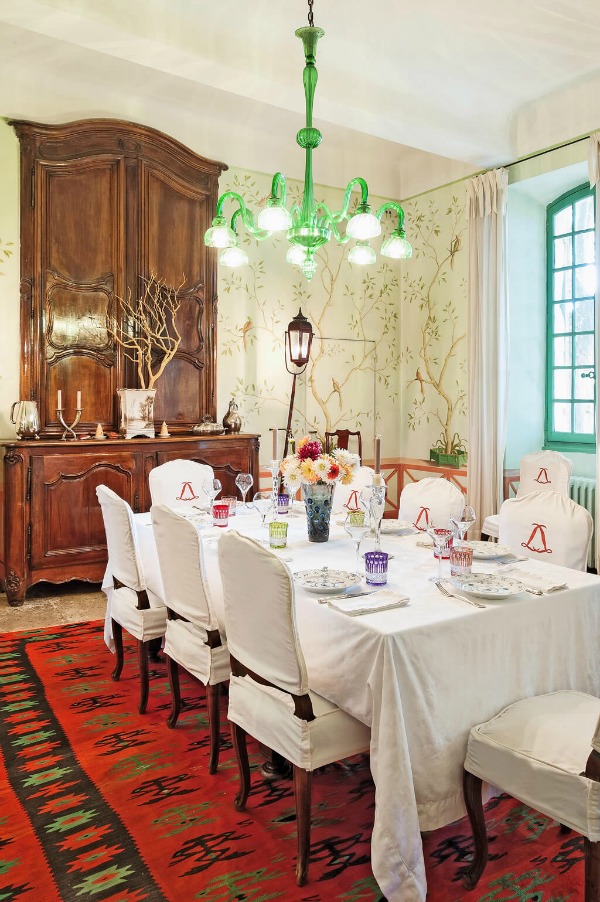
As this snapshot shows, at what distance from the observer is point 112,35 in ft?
12.0

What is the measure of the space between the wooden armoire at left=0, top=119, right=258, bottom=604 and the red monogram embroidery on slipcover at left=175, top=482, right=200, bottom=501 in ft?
2.64

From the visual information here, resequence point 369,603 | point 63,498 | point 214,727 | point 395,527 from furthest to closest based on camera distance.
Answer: point 63,498
point 395,527
point 214,727
point 369,603

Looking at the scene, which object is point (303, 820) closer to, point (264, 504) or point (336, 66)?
point (264, 504)

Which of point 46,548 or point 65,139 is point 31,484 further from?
point 65,139

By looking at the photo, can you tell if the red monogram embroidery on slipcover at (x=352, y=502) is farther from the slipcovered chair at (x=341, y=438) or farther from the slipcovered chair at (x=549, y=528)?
the slipcovered chair at (x=341, y=438)

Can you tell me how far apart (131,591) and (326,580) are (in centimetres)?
114

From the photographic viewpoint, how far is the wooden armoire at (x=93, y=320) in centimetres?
446

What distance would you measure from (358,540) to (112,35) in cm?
310

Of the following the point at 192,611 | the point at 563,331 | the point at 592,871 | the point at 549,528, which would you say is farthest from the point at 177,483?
the point at 563,331

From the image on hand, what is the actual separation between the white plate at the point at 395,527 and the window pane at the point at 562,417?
3004 mm

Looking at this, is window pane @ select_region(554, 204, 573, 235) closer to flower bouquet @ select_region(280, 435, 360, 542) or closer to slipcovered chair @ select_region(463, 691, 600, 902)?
flower bouquet @ select_region(280, 435, 360, 542)

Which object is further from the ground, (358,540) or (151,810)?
(358,540)

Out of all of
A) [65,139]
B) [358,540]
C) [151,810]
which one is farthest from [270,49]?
[151,810]

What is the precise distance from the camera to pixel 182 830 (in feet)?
6.70
